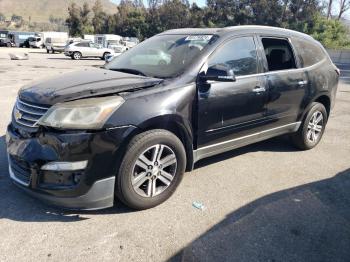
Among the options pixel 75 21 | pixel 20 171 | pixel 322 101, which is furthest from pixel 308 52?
pixel 75 21

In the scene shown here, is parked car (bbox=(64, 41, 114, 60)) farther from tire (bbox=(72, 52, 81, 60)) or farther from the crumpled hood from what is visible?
the crumpled hood

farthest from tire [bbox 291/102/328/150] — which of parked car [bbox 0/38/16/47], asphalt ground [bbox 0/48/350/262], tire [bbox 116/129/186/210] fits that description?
parked car [bbox 0/38/16/47]

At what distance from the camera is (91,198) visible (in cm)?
317

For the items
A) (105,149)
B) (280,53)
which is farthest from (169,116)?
(280,53)

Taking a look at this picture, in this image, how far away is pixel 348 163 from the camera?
16.5 feet

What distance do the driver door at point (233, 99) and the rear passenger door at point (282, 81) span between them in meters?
0.17

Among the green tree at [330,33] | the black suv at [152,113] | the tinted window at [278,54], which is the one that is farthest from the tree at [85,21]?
the black suv at [152,113]

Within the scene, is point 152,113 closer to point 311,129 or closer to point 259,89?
point 259,89

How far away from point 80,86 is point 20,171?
96cm

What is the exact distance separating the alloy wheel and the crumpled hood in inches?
25.6

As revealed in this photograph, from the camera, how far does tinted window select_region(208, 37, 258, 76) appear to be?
159 inches

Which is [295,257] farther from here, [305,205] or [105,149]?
[105,149]

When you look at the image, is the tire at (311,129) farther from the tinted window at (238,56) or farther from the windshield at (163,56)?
the windshield at (163,56)

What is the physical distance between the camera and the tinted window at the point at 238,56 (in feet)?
13.2
